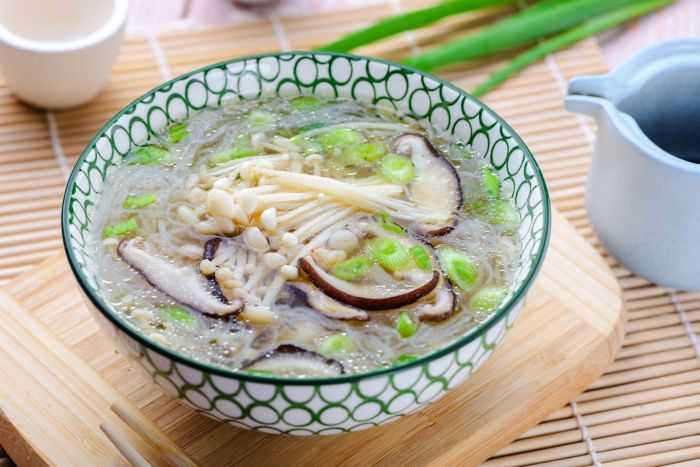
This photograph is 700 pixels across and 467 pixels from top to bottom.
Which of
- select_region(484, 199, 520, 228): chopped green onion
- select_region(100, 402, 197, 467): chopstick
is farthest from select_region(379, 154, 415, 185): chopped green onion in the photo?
select_region(100, 402, 197, 467): chopstick

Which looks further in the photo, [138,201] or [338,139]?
[338,139]

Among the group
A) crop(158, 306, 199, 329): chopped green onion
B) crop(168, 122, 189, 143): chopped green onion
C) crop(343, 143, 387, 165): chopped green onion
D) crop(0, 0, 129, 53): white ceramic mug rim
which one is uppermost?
crop(343, 143, 387, 165): chopped green onion

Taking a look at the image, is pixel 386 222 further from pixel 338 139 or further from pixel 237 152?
pixel 237 152

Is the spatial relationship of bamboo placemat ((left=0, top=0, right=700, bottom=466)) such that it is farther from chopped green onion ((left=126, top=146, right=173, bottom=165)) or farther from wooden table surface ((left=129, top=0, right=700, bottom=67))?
chopped green onion ((left=126, top=146, right=173, bottom=165))

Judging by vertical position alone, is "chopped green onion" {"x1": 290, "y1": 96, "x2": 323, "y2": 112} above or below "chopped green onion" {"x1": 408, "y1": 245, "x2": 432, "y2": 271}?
above

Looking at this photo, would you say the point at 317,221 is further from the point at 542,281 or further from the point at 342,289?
the point at 542,281

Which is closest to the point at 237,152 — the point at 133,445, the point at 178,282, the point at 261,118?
the point at 261,118
